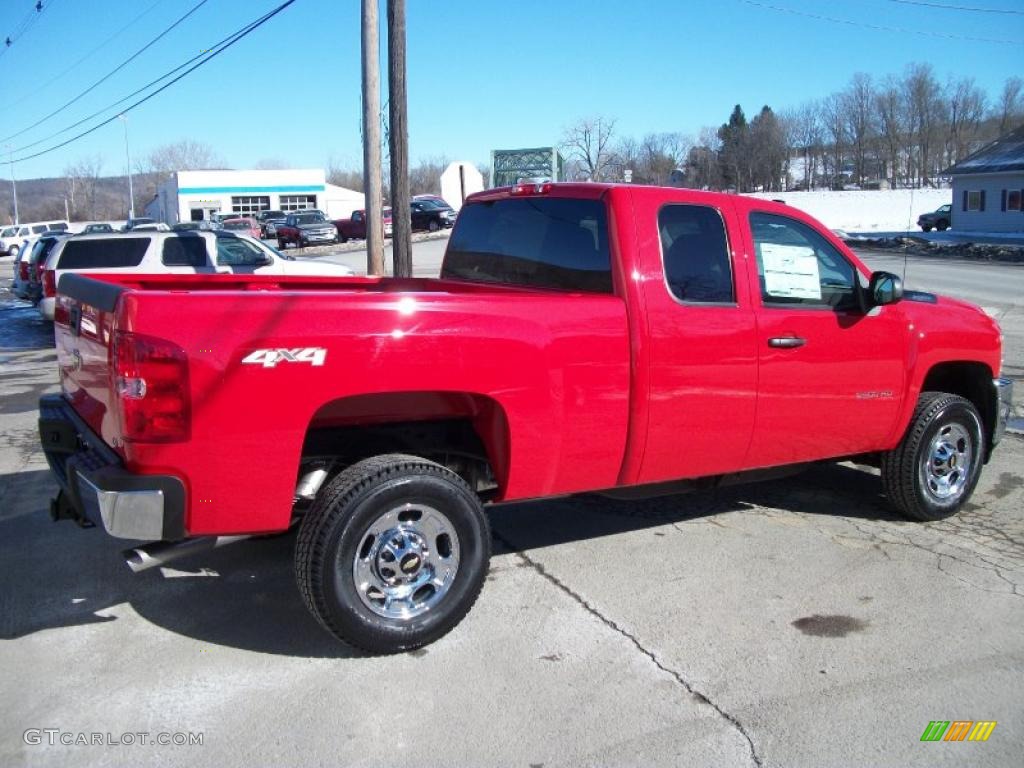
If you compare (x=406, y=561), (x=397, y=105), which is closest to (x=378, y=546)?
(x=406, y=561)

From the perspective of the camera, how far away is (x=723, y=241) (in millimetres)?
4867

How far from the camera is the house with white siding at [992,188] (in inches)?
1842

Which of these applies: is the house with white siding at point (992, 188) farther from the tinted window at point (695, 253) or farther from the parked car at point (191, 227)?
the tinted window at point (695, 253)

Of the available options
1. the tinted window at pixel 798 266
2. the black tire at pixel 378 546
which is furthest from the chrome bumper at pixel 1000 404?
the black tire at pixel 378 546

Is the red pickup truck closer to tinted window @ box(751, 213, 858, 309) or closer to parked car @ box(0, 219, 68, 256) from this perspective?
tinted window @ box(751, 213, 858, 309)

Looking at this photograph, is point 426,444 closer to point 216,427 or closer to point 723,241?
point 216,427

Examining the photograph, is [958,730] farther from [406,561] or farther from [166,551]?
[166,551]

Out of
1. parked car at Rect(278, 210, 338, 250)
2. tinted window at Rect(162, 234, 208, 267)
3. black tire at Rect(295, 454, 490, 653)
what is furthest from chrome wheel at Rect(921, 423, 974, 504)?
parked car at Rect(278, 210, 338, 250)

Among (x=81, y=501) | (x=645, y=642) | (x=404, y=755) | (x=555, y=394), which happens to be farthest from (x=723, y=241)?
(x=81, y=501)

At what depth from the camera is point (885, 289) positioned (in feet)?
16.7

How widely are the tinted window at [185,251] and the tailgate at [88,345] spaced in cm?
1125

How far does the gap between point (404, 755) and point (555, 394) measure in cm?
168

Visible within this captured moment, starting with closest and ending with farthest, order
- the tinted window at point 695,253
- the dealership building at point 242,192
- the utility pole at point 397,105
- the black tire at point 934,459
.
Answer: the tinted window at point 695,253 → the black tire at point 934,459 → the utility pole at point 397,105 → the dealership building at point 242,192
